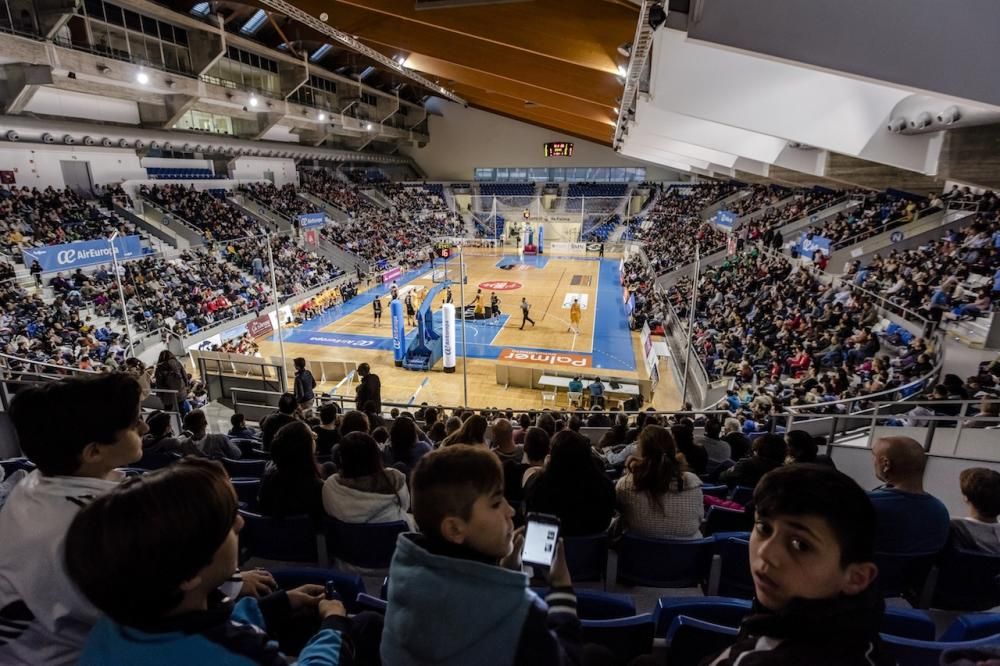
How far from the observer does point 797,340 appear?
12164 millimetres

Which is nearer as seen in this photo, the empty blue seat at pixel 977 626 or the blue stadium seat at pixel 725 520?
the empty blue seat at pixel 977 626

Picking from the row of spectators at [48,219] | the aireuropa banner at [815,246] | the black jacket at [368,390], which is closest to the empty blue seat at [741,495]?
the black jacket at [368,390]

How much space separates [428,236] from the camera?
4172 cm

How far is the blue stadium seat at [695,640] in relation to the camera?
1970mm

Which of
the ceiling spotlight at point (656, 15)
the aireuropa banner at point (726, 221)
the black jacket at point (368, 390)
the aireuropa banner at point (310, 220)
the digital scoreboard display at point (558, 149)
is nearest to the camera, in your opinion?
the ceiling spotlight at point (656, 15)

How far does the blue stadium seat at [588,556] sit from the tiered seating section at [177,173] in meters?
29.3

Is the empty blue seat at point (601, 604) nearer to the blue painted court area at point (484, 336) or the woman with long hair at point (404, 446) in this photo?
the woman with long hair at point (404, 446)

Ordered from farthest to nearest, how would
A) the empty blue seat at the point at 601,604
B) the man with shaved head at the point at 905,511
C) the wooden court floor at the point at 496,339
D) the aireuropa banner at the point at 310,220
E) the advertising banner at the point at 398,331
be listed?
the aireuropa banner at the point at 310,220, the advertising banner at the point at 398,331, the wooden court floor at the point at 496,339, the man with shaved head at the point at 905,511, the empty blue seat at the point at 601,604

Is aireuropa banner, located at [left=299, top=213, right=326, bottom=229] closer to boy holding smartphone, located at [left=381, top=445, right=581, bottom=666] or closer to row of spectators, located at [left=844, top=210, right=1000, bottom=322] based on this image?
row of spectators, located at [left=844, top=210, right=1000, bottom=322]

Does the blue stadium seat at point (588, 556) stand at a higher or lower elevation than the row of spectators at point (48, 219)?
lower

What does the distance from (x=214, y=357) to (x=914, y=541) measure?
1235 cm

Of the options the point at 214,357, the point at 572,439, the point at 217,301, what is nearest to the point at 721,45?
the point at 572,439

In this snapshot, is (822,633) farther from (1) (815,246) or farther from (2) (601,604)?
(1) (815,246)

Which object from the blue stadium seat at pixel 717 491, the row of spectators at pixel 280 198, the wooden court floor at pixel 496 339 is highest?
the row of spectators at pixel 280 198
